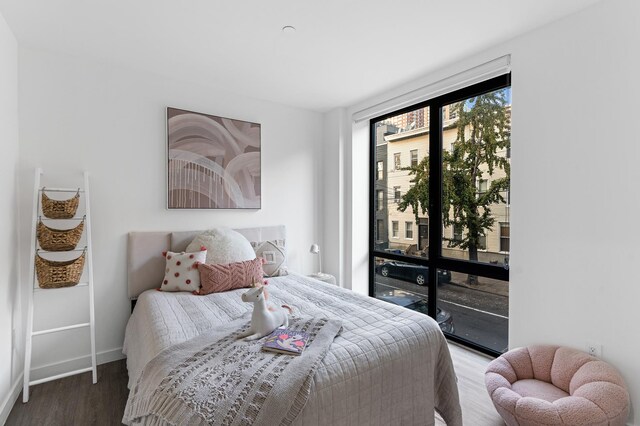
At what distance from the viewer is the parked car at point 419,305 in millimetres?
3098

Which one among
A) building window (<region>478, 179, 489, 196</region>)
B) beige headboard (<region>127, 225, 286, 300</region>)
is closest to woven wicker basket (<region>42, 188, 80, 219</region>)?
beige headboard (<region>127, 225, 286, 300</region>)

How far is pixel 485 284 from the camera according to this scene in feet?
8.99

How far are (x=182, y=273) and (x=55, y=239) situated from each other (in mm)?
860

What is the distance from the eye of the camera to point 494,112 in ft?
8.77

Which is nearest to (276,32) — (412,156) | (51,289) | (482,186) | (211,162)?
(211,162)

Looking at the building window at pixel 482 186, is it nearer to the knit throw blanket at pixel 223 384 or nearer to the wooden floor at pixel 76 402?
the knit throw blanket at pixel 223 384

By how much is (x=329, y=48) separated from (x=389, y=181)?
1652 millimetres

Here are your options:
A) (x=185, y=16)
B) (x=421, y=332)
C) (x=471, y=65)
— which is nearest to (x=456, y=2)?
(x=471, y=65)

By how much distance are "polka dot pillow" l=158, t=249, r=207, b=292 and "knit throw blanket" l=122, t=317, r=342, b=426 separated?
3.50ft

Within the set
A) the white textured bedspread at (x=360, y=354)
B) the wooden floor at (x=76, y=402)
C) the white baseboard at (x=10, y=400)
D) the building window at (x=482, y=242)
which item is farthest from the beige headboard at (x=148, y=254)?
the building window at (x=482, y=242)

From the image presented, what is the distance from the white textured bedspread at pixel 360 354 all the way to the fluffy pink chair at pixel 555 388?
12.3 inches

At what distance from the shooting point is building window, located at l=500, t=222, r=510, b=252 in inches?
102

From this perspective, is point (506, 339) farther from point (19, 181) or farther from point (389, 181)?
point (19, 181)

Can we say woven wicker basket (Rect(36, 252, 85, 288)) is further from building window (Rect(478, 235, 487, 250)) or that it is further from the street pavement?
building window (Rect(478, 235, 487, 250))
